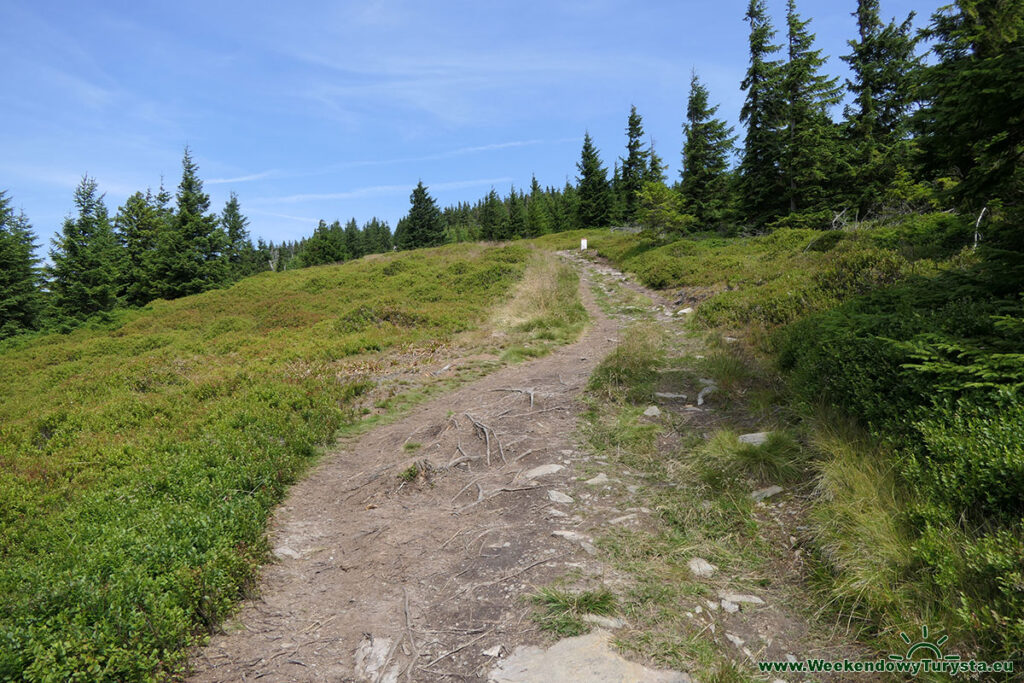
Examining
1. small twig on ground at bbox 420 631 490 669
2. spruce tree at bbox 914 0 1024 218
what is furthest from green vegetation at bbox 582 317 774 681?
spruce tree at bbox 914 0 1024 218

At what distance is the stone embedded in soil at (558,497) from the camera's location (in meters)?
4.76

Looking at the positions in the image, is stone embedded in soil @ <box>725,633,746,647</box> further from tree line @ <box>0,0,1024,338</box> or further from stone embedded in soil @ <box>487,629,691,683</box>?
tree line @ <box>0,0,1024,338</box>

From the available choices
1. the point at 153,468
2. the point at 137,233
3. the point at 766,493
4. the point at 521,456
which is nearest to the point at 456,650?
the point at 521,456

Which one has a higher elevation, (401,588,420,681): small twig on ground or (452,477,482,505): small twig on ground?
(452,477,482,505): small twig on ground

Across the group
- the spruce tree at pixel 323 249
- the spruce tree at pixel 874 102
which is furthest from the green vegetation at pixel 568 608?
the spruce tree at pixel 323 249

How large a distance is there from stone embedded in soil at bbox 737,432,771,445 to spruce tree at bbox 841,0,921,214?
2245cm

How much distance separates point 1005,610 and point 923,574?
0.44 metres

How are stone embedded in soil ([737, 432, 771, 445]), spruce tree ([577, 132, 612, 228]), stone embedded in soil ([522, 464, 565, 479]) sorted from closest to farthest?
stone embedded in soil ([737, 432, 771, 445]) → stone embedded in soil ([522, 464, 565, 479]) → spruce tree ([577, 132, 612, 228])

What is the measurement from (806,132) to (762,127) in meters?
2.88

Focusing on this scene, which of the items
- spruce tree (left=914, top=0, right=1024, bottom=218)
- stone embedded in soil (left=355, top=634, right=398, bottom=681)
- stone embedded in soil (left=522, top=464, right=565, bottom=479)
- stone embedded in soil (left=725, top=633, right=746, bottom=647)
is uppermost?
spruce tree (left=914, top=0, right=1024, bottom=218)

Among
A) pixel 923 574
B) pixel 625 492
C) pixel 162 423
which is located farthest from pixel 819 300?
pixel 162 423

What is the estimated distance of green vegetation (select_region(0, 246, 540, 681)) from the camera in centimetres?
303

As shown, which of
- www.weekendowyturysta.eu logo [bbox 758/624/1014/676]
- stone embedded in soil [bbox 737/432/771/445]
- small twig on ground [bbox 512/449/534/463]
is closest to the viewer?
www.weekendowyturysta.eu logo [bbox 758/624/1014/676]

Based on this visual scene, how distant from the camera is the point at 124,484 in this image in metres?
5.46
